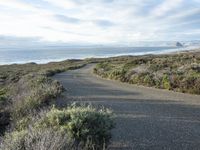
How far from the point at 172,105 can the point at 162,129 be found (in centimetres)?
463

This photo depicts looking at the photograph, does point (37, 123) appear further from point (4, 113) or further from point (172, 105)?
point (172, 105)

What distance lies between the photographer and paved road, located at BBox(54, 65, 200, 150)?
9920mm

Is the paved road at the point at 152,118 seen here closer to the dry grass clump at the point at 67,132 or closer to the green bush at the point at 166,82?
the green bush at the point at 166,82

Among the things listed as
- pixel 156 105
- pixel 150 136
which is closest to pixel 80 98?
pixel 156 105

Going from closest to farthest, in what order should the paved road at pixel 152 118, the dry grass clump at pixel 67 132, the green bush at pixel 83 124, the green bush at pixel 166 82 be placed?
the dry grass clump at pixel 67 132
the green bush at pixel 83 124
the paved road at pixel 152 118
the green bush at pixel 166 82

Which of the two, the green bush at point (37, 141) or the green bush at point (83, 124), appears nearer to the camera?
the green bush at point (37, 141)

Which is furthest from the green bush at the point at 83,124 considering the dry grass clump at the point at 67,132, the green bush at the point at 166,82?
the green bush at the point at 166,82

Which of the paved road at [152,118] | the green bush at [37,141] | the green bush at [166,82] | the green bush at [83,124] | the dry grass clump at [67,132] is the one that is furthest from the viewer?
the green bush at [166,82]

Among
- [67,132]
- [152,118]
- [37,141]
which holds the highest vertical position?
[37,141]

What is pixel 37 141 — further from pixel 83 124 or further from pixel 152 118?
pixel 152 118

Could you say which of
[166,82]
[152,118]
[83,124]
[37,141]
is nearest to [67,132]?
[83,124]

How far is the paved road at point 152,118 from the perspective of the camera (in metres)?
9.92

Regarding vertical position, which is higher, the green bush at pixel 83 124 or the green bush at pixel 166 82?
the green bush at pixel 83 124

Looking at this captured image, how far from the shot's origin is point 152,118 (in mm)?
13227
